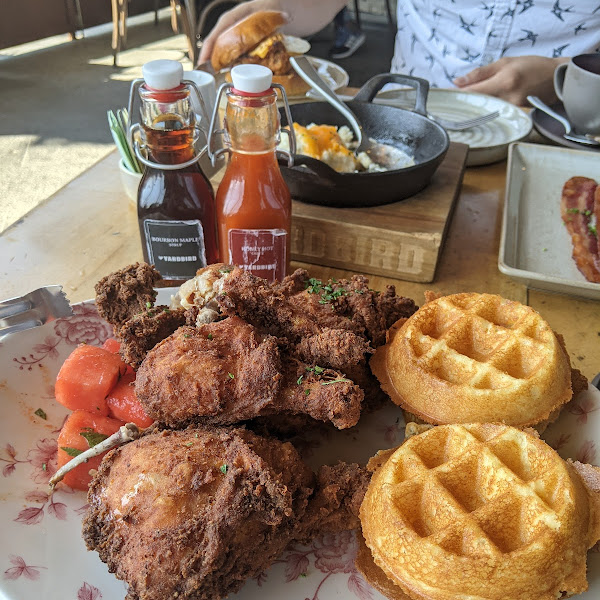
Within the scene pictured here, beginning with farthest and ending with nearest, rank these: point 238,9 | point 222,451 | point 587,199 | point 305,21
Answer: point 305,21 → point 238,9 → point 587,199 → point 222,451

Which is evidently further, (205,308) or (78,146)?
(78,146)

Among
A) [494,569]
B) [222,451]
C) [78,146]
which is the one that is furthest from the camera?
[78,146]

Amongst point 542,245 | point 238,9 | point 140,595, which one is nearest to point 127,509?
point 140,595

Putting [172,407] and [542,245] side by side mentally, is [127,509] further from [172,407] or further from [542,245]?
[542,245]

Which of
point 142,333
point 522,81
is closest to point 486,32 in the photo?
point 522,81

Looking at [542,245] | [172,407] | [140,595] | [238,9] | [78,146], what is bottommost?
[78,146]

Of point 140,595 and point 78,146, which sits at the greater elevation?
point 140,595
